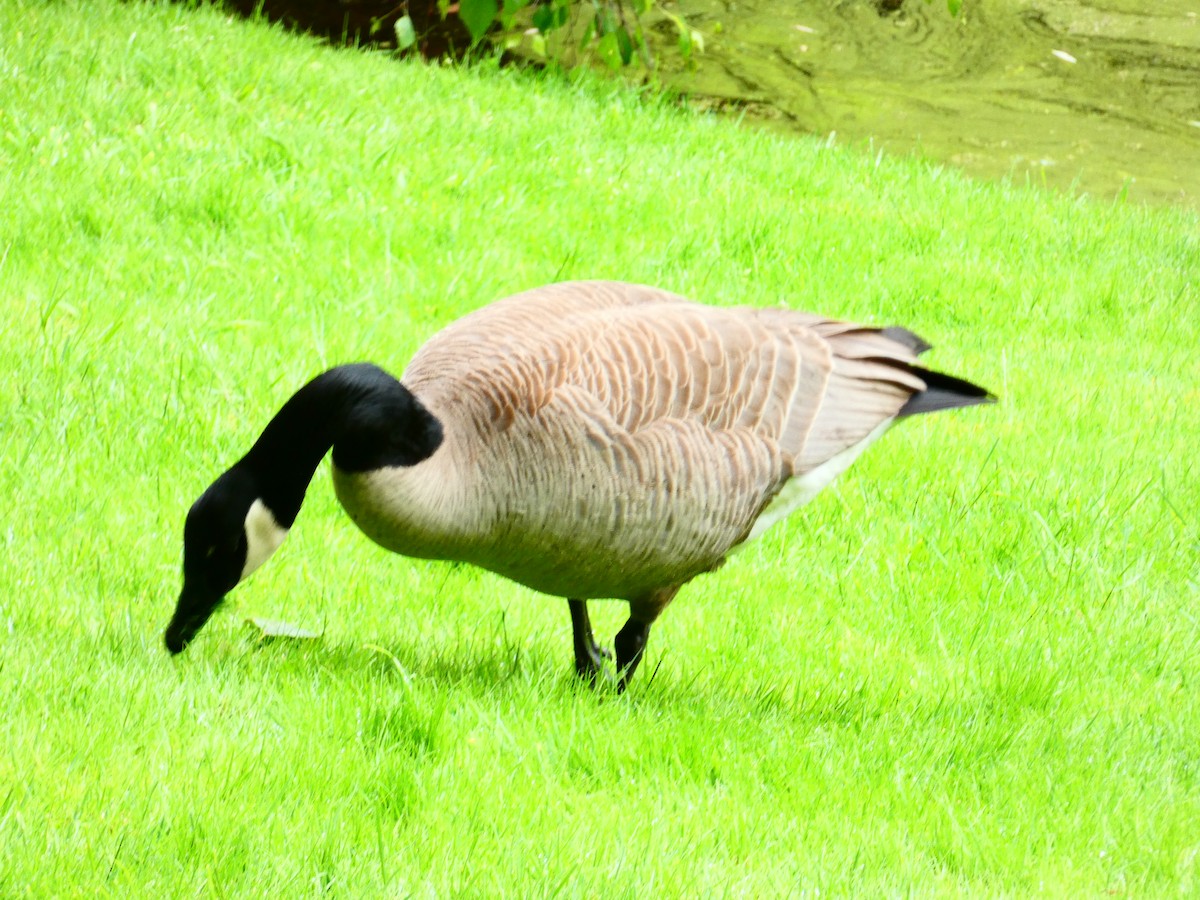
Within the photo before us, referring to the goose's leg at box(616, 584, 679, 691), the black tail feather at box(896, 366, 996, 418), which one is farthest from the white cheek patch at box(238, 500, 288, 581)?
the black tail feather at box(896, 366, 996, 418)

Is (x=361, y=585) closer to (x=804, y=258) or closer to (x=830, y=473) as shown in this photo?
(x=830, y=473)

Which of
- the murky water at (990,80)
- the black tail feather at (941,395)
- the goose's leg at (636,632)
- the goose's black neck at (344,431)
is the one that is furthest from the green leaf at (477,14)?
the murky water at (990,80)

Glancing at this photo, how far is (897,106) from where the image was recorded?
10.2 m

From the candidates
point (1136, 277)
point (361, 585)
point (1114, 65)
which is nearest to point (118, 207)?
point (361, 585)

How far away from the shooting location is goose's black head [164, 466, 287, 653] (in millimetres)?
3211

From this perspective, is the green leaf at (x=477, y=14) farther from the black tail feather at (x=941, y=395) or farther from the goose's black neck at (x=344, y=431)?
the black tail feather at (x=941, y=395)

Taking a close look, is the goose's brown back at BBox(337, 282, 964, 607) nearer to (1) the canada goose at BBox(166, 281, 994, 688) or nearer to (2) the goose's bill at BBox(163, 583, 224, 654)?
(1) the canada goose at BBox(166, 281, 994, 688)

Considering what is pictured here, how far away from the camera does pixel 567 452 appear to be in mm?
3314

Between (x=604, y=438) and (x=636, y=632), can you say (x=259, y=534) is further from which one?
(x=636, y=632)

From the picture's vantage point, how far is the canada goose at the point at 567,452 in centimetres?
321

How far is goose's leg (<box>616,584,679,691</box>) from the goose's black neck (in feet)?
2.69

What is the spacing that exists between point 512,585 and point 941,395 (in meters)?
1.45

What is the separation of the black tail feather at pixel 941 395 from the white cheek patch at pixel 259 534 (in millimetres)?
1881

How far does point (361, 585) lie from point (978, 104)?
25.4 feet
